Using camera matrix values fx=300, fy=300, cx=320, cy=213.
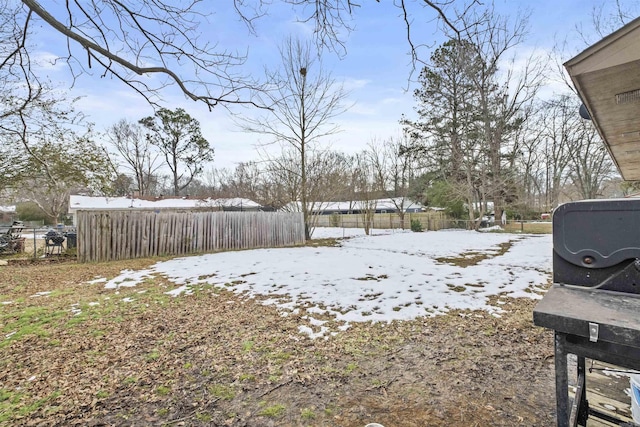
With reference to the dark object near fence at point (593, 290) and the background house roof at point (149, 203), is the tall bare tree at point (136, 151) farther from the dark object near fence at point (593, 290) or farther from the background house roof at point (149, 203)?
the dark object near fence at point (593, 290)

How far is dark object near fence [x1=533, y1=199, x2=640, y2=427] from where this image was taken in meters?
0.92

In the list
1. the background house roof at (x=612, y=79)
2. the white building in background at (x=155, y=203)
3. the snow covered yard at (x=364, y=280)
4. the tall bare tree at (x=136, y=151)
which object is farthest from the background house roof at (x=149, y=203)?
the background house roof at (x=612, y=79)

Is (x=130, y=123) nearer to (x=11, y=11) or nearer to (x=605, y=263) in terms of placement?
(x=11, y=11)

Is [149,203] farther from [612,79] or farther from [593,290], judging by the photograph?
[593,290]

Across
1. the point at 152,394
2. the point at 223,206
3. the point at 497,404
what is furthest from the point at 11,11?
the point at 223,206

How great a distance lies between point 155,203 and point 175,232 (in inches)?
458

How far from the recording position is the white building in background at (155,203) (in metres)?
17.5

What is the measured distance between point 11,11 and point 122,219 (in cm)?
632

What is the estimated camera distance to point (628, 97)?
2.44m

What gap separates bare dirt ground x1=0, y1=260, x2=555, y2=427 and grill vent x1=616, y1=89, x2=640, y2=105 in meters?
2.17

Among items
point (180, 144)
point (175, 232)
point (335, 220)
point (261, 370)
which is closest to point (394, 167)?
point (335, 220)

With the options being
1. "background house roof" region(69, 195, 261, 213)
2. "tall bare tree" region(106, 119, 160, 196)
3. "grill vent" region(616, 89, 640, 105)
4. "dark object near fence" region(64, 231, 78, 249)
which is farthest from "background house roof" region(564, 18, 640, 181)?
"tall bare tree" region(106, 119, 160, 196)

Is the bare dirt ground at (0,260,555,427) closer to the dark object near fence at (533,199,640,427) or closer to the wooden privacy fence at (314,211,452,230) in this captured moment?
the dark object near fence at (533,199,640,427)

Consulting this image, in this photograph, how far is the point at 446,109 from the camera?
18.4 meters
